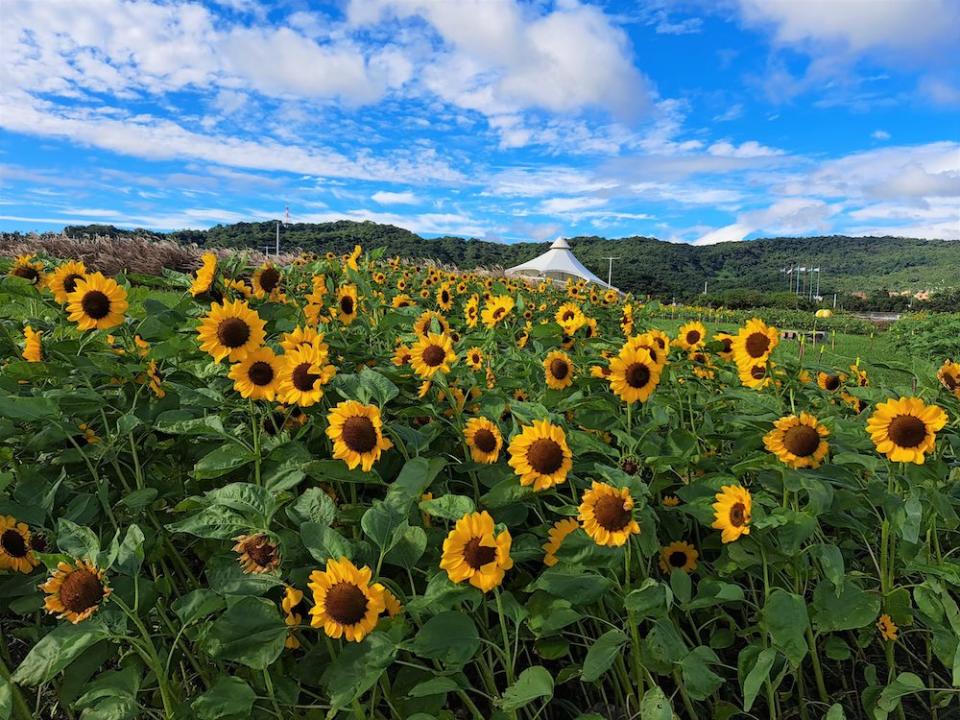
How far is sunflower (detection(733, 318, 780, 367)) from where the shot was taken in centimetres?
212

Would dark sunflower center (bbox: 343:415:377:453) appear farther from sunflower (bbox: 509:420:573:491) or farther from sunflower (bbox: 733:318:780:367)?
sunflower (bbox: 733:318:780:367)

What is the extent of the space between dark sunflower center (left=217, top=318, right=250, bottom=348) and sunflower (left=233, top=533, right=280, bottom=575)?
22.5 inches

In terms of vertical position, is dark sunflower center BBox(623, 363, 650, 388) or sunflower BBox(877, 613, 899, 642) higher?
dark sunflower center BBox(623, 363, 650, 388)

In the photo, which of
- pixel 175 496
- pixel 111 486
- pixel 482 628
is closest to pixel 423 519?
pixel 482 628

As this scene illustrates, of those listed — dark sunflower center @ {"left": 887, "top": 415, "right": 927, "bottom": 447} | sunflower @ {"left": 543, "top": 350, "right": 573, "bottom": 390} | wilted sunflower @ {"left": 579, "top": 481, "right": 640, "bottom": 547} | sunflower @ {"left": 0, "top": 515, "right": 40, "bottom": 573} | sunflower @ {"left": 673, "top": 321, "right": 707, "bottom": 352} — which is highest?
sunflower @ {"left": 673, "top": 321, "right": 707, "bottom": 352}

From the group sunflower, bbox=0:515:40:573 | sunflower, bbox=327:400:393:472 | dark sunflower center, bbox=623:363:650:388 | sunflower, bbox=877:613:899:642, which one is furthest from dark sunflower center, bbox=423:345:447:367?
sunflower, bbox=877:613:899:642

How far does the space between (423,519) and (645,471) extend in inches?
27.3

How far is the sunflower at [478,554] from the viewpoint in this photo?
137 cm

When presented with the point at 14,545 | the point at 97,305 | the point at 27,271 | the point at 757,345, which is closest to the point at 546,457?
the point at 757,345

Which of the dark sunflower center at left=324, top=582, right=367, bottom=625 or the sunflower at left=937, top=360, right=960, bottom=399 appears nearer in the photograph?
the dark sunflower center at left=324, top=582, right=367, bottom=625

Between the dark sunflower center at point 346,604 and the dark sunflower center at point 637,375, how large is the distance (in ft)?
3.12

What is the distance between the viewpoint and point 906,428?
63.8 inches

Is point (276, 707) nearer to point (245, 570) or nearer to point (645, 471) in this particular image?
point (245, 570)

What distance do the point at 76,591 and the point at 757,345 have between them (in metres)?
1.97
